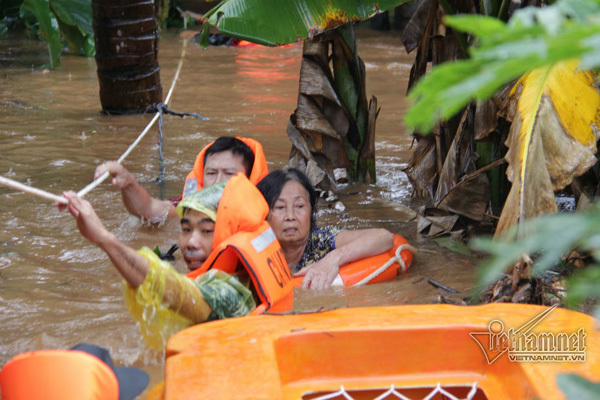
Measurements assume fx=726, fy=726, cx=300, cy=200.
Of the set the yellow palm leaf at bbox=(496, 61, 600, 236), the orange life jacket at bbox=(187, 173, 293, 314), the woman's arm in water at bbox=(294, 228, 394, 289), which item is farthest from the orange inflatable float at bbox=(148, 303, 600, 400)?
the woman's arm in water at bbox=(294, 228, 394, 289)

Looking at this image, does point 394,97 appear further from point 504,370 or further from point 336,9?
point 504,370

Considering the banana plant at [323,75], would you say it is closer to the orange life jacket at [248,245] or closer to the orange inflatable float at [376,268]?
the orange inflatable float at [376,268]

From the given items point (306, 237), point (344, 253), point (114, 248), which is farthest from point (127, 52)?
point (114, 248)

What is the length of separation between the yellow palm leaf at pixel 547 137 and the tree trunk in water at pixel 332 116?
2.22m

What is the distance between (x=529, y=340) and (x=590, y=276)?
1.64 m

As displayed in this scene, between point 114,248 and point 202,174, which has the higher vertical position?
point 114,248

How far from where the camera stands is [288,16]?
5012 millimetres

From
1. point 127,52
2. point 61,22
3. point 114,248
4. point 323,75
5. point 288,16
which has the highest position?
point 288,16

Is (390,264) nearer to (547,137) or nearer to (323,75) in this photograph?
(547,137)

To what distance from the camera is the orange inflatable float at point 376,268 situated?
4.10 metres

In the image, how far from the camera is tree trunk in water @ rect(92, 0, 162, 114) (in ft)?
25.0

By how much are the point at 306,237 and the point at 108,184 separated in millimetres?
2438

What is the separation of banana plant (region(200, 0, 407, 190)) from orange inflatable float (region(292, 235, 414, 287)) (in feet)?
5.13

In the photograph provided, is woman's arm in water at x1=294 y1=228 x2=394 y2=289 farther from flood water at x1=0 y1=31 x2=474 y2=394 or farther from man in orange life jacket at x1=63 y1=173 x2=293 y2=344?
man in orange life jacket at x1=63 y1=173 x2=293 y2=344
